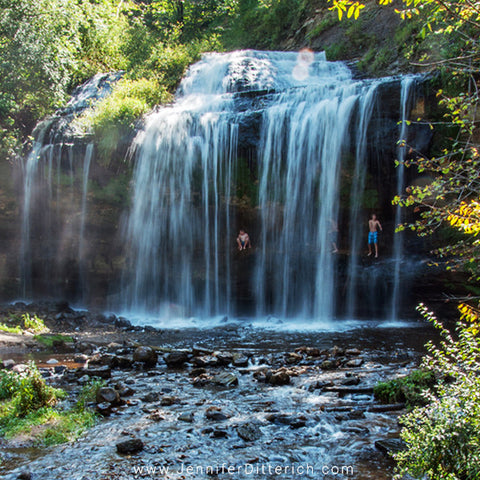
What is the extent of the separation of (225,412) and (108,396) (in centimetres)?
164

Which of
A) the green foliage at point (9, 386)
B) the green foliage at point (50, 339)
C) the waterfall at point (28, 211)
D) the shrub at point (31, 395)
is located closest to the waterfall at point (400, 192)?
the green foliage at point (50, 339)

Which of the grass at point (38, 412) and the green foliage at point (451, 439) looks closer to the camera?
the green foliage at point (451, 439)

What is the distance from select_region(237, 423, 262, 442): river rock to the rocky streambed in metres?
0.01

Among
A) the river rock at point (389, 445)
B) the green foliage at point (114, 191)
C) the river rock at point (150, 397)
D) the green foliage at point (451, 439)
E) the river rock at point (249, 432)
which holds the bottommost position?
the river rock at point (150, 397)

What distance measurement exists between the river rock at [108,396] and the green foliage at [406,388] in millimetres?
3615

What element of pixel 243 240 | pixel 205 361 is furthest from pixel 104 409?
pixel 243 240

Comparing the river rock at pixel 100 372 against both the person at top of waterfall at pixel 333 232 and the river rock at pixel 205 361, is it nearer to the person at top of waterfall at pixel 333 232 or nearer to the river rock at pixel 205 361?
the river rock at pixel 205 361

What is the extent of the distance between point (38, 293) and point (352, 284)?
41.5 feet

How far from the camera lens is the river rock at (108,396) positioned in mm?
5969

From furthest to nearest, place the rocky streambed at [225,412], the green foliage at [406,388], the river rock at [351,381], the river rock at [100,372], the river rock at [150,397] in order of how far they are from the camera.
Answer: the river rock at [100,372] < the river rock at [351,381] < the river rock at [150,397] < the green foliage at [406,388] < the rocky streambed at [225,412]

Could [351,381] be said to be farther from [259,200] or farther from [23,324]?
[23,324]

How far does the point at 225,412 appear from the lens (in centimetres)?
577

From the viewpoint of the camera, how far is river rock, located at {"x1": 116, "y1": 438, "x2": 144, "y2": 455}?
4.64m

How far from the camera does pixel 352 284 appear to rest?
14312mm
